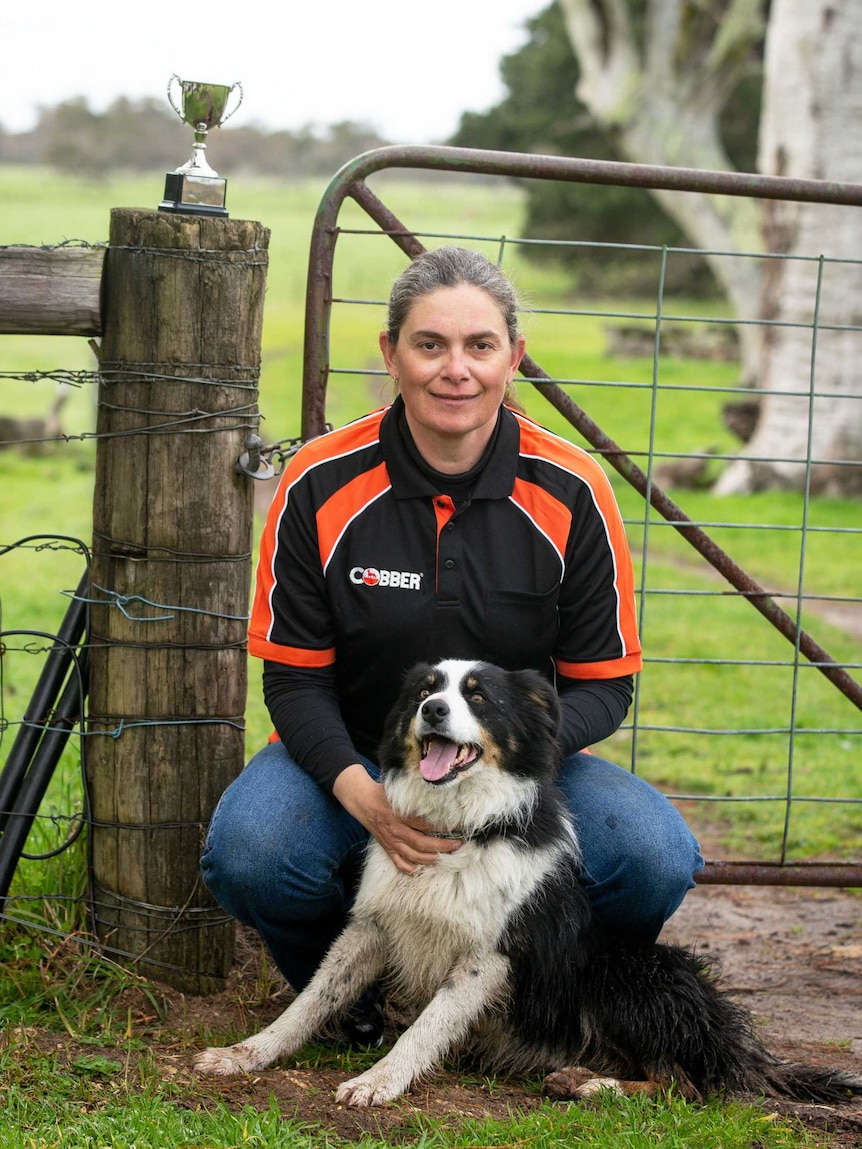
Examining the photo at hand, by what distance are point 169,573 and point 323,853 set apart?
80cm

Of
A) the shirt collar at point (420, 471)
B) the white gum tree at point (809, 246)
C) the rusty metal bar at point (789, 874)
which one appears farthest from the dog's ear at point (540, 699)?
the white gum tree at point (809, 246)

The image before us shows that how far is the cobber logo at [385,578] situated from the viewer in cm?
299

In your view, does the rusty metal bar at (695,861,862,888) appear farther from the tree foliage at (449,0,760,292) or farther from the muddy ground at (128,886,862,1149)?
the tree foliage at (449,0,760,292)

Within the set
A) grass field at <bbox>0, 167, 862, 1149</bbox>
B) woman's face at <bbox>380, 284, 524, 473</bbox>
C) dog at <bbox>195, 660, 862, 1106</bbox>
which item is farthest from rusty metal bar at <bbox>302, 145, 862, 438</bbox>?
dog at <bbox>195, 660, 862, 1106</bbox>

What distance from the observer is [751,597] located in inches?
141

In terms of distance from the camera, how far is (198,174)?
3096 mm

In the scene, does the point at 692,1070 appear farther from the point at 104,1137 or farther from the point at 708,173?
the point at 708,173

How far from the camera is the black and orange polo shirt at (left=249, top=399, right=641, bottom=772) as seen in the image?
300 centimetres

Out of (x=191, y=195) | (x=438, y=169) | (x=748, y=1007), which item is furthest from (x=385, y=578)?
(x=748, y=1007)

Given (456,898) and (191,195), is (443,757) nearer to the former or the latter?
(456,898)

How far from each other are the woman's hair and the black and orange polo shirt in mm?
260

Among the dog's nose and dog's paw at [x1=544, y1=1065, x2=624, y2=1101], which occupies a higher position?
the dog's nose

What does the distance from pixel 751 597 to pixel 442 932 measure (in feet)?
4.49

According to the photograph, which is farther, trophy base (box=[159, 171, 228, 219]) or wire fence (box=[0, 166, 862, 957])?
wire fence (box=[0, 166, 862, 957])
